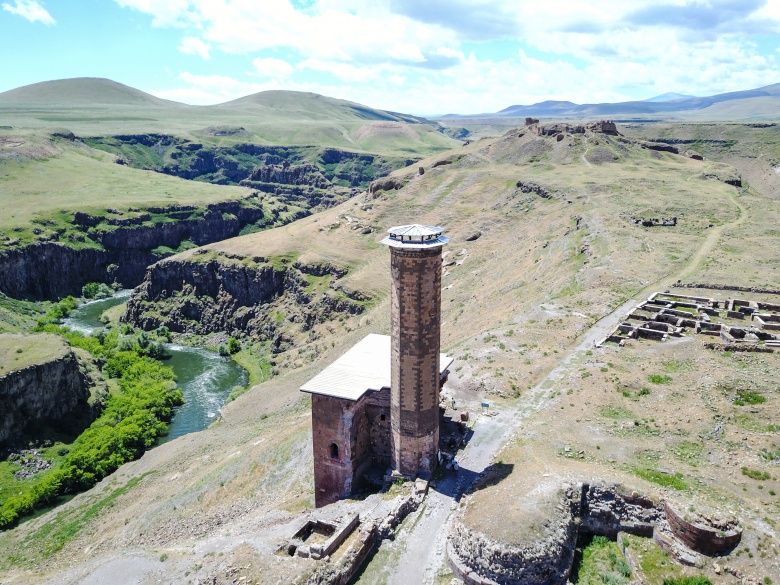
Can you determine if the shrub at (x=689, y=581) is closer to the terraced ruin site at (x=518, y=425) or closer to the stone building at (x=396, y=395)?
the terraced ruin site at (x=518, y=425)

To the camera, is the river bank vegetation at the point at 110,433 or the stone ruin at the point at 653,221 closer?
the river bank vegetation at the point at 110,433

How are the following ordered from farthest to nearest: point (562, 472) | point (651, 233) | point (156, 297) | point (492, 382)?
point (156, 297), point (651, 233), point (492, 382), point (562, 472)

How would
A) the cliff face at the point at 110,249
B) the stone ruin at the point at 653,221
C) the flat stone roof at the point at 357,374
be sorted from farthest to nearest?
the cliff face at the point at 110,249
the stone ruin at the point at 653,221
the flat stone roof at the point at 357,374

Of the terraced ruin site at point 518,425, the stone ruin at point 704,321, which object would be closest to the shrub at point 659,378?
the terraced ruin site at point 518,425

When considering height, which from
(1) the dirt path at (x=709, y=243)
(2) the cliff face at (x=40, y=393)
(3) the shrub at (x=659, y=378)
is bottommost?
(2) the cliff face at (x=40, y=393)

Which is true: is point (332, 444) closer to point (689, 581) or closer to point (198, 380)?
point (689, 581)

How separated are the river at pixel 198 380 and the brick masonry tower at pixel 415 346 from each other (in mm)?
46373

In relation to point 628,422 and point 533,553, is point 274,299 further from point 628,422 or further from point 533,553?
point 533,553

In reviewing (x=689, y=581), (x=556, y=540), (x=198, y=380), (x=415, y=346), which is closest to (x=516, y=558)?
(x=556, y=540)

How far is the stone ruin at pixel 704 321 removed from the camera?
46.2 m

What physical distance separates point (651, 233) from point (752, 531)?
6494 cm

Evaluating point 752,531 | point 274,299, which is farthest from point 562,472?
point 274,299

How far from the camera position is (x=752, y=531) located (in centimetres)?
2470

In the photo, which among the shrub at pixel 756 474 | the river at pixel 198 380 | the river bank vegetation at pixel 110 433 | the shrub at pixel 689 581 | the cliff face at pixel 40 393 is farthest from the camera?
the river at pixel 198 380
